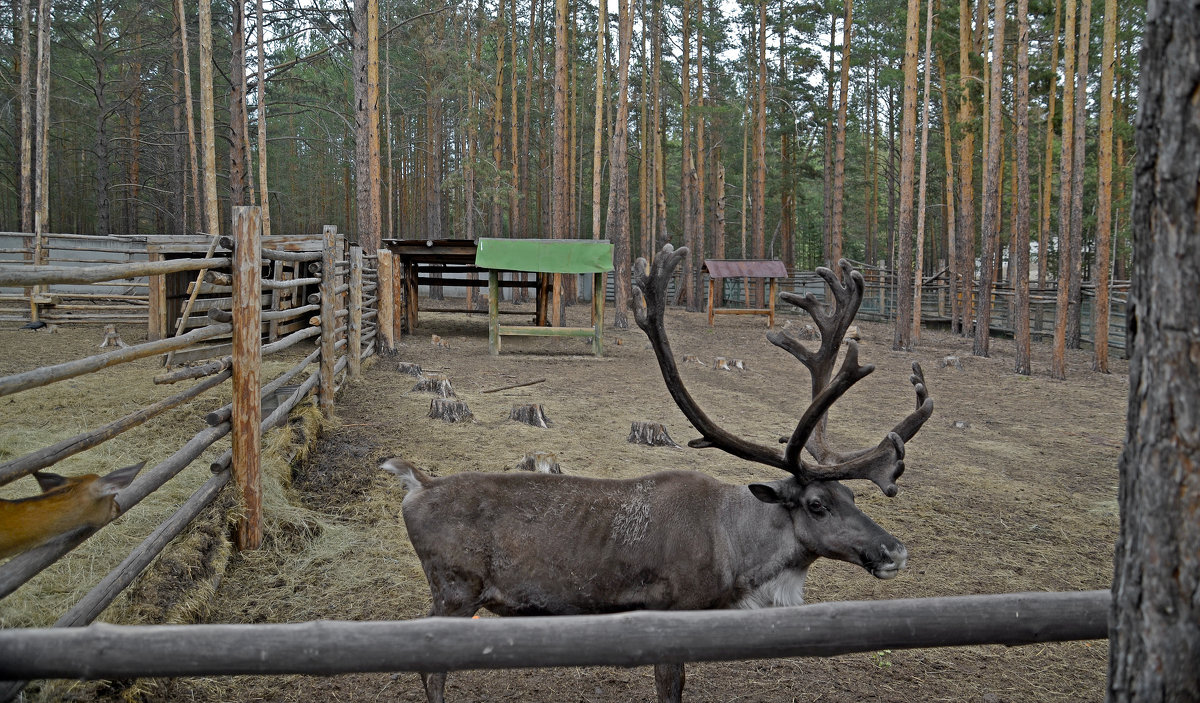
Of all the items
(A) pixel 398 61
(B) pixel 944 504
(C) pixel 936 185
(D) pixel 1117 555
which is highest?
(A) pixel 398 61

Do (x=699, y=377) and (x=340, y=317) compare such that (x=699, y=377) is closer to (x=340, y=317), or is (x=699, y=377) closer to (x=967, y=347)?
(x=340, y=317)

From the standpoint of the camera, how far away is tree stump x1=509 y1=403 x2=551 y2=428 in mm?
8594

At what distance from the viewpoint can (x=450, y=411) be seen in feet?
27.9

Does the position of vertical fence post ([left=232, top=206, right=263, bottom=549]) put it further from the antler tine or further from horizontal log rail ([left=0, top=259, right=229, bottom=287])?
the antler tine

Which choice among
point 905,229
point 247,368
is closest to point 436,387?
point 247,368

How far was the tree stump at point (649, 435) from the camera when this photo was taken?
8086mm

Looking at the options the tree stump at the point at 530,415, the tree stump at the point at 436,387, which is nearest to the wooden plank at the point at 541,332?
the tree stump at the point at 436,387

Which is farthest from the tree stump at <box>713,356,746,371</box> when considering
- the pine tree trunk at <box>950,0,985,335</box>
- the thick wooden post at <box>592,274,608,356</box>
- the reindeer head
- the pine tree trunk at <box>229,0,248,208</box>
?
the reindeer head

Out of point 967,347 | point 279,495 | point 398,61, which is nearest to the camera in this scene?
point 279,495

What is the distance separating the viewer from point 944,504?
656 cm

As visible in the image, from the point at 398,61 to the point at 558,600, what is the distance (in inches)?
1453

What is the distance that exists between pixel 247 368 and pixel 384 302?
9.70 meters

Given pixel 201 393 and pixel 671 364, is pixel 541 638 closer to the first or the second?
pixel 671 364

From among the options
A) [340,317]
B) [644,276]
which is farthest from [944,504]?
[340,317]
